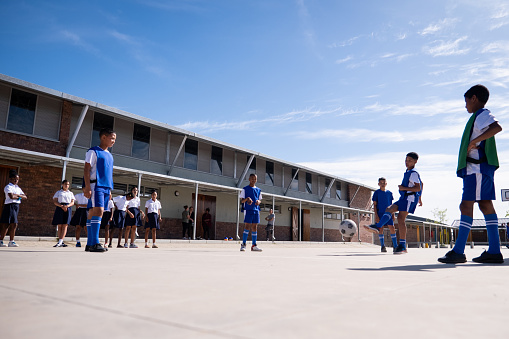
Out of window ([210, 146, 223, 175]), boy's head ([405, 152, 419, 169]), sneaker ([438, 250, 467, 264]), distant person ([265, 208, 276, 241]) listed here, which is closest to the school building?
window ([210, 146, 223, 175])

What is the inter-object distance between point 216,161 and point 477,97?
16668 millimetres

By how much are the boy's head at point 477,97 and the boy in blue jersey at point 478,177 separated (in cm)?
10

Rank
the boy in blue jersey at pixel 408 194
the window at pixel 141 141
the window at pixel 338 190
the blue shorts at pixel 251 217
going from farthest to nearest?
the window at pixel 338 190, the window at pixel 141 141, the blue shorts at pixel 251 217, the boy in blue jersey at pixel 408 194

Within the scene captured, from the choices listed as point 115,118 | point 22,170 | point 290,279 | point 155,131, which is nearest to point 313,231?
point 155,131

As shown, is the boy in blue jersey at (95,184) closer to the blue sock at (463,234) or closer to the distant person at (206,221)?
the blue sock at (463,234)

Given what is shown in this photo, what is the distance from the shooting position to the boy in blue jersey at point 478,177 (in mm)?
4320

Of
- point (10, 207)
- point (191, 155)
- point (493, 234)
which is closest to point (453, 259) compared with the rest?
point (493, 234)

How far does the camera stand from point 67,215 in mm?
9008

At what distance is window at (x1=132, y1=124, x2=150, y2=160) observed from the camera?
16.9m

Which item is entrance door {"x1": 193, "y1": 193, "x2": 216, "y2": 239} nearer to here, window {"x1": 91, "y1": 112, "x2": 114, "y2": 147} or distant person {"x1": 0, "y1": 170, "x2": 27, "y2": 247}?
window {"x1": 91, "y1": 112, "x2": 114, "y2": 147}

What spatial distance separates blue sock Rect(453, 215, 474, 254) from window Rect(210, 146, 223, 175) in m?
16.4

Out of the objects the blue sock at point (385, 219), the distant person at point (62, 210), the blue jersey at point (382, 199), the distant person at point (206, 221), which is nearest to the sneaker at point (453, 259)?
the blue sock at point (385, 219)

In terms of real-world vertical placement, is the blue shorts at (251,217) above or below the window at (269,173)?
below

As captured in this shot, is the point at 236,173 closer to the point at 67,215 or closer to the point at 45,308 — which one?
the point at 67,215
